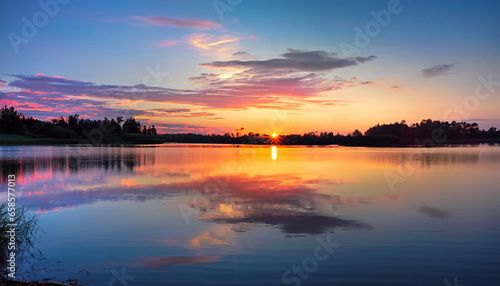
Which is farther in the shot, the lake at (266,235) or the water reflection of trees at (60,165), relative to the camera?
the water reflection of trees at (60,165)

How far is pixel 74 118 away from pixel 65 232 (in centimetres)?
20790

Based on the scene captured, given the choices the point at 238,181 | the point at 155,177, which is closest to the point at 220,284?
the point at 238,181

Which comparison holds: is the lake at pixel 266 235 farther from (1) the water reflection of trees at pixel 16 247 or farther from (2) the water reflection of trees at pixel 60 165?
(2) the water reflection of trees at pixel 60 165

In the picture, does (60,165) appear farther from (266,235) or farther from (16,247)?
(266,235)

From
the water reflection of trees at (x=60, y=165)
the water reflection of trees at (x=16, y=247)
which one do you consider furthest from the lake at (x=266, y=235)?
the water reflection of trees at (x=60, y=165)

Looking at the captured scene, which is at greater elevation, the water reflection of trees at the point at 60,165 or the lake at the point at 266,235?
the water reflection of trees at the point at 60,165

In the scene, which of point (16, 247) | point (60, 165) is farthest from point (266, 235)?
point (60, 165)

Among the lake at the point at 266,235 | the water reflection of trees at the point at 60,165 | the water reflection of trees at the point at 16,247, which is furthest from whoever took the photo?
the water reflection of trees at the point at 60,165

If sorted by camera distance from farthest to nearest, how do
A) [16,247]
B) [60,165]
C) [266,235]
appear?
[60,165] < [266,235] < [16,247]

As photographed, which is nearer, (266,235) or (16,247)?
(16,247)

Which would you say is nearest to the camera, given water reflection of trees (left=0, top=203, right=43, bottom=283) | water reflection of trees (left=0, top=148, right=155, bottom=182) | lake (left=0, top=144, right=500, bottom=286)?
lake (left=0, top=144, right=500, bottom=286)

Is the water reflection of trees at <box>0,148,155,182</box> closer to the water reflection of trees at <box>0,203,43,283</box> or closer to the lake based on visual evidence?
the lake

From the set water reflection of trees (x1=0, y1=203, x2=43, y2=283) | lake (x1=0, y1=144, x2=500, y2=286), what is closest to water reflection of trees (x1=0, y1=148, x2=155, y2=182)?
lake (x1=0, y1=144, x2=500, y2=286)

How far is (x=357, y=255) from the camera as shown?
1020cm
